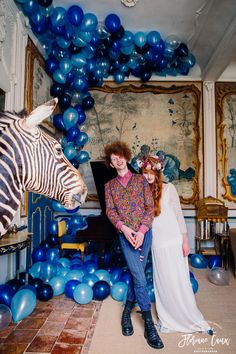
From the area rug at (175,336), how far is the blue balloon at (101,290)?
9 centimetres

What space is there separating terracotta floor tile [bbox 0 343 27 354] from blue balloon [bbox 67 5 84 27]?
12.8ft

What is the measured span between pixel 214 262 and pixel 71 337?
291 cm

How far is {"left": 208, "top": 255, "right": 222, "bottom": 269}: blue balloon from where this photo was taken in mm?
4438

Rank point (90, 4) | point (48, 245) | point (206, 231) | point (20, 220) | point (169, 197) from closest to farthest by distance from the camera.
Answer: point (169, 197) → point (20, 220) → point (90, 4) → point (48, 245) → point (206, 231)

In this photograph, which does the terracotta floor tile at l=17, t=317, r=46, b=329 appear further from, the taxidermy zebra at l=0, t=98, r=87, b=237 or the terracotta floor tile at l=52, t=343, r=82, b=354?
the taxidermy zebra at l=0, t=98, r=87, b=237

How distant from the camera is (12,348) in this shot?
7.18 ft

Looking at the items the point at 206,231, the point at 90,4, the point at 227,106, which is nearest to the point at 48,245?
the point at 206,231

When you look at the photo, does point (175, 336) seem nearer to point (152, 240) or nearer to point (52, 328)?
point (152, 240)

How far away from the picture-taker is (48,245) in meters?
4.40

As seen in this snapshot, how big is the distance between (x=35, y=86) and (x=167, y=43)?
7.68 feet

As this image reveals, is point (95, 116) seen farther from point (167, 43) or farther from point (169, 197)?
point (169, 197)

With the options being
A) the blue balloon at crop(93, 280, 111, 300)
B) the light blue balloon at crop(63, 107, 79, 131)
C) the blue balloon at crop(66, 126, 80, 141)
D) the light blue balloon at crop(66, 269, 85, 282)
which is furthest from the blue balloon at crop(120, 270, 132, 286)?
the light blue balloon at crop(63, 107, 79, 131)

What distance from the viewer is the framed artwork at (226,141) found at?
5.38 meters

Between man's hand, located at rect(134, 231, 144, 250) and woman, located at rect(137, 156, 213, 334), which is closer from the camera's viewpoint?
man's hand, located at rect(134, 231, 144, 250)
